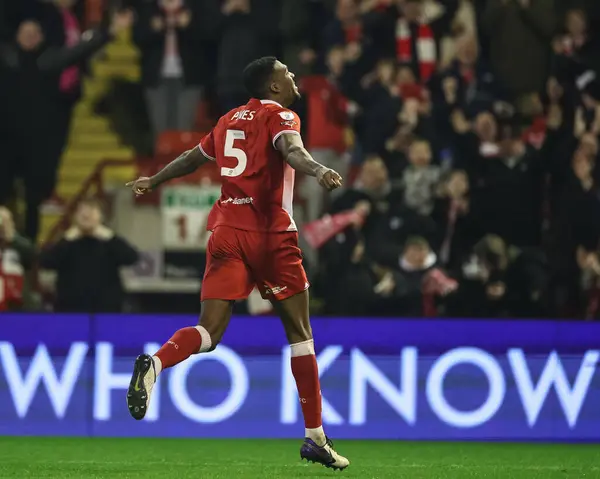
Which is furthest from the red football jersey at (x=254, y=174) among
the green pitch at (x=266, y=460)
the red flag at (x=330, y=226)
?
the red flag at (x=330, y=226)

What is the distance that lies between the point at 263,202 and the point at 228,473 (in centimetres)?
146

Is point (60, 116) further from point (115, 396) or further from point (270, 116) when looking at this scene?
point (270, 116)

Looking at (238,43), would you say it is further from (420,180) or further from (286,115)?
(286,115)

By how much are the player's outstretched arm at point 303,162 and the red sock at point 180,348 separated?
1.01m

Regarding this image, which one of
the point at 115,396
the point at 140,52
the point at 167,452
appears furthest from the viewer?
the point at 140,52

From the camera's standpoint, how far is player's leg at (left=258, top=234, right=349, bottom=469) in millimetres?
7500

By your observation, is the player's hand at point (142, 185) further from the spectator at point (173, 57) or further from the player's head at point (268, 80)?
Result: the spectator at point (173, 57)

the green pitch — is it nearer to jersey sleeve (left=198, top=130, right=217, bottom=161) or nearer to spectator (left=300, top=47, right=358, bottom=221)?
jersey sleeve (left=198, top=130, right=217, bottom=161)

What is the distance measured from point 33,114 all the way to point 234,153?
6.48 m

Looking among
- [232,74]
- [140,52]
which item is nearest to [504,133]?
[232,74]

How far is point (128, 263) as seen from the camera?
11289 millimetres

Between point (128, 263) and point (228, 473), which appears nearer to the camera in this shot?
point (228, 473)

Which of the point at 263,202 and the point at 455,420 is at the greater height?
the point at 263,202

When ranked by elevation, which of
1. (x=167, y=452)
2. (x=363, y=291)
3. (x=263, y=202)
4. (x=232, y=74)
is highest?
(x=232, y=74)
